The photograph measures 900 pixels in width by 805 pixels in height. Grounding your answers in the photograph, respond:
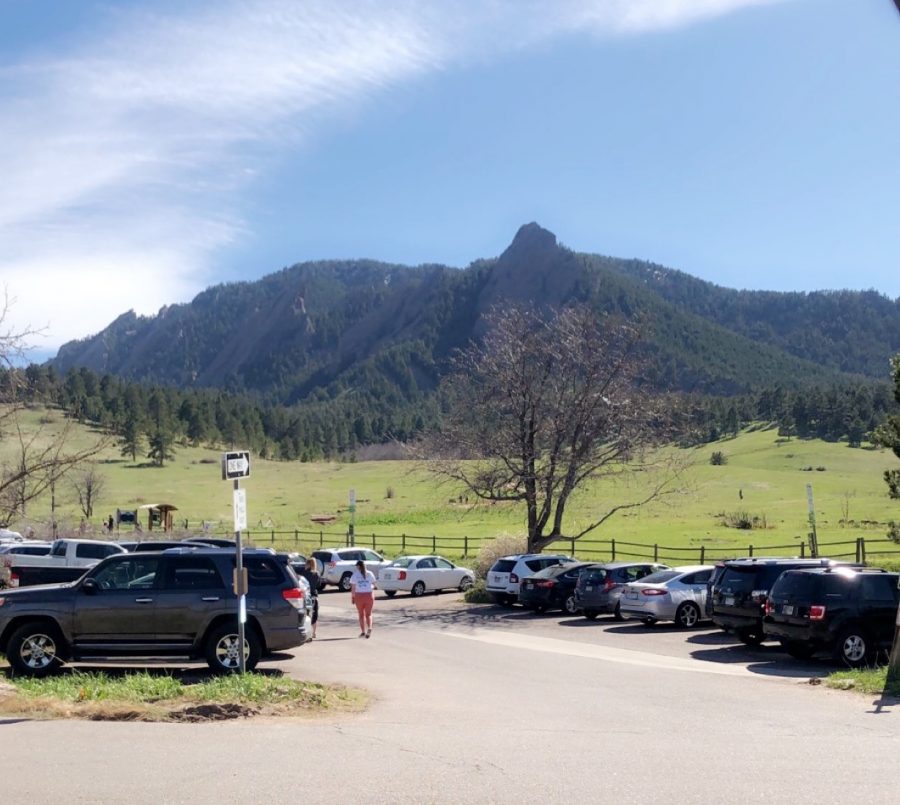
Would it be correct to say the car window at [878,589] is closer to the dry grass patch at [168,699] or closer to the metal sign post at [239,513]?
the dry grass patch at [168,699]

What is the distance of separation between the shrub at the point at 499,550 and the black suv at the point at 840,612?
17794 mm

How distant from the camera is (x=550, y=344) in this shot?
31.0 metres

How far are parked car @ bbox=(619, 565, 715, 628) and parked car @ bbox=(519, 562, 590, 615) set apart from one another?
3338mm

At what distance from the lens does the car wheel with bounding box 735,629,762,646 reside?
18469 mm

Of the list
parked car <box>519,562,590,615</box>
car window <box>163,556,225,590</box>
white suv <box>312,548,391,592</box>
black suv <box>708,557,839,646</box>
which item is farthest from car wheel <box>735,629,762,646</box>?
white suv <box>312,548,391,592</box>

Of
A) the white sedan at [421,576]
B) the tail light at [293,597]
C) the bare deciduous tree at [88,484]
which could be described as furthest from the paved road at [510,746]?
the bare deciduous tree at [88,484]

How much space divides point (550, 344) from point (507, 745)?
73.1 ft

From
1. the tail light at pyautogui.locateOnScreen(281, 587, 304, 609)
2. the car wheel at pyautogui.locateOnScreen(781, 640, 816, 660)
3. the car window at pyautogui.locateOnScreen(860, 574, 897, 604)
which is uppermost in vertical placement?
the tail light at pyautogui.locateOnScreen(281, 587, 304, 609)

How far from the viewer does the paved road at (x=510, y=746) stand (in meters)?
7.55

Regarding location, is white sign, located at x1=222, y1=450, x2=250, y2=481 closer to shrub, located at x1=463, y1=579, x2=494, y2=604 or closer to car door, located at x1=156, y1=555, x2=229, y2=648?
car door, located at x1=156, y1=555, x2=229, y2=648

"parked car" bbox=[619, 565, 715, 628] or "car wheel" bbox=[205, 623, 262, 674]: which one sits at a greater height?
"car wheel" bbox=[205, 623, 262, 674]

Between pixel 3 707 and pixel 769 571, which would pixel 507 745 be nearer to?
pixel 3 707

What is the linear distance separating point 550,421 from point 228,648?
58.0 ft

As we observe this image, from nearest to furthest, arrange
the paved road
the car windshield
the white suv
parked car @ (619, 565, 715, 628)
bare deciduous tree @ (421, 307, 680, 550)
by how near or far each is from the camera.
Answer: the paved road
parked car @ (619, 565, 715, 628)
the car windshield
bare deciduous tree @ (421, 307, 680, 550)
the white suv
